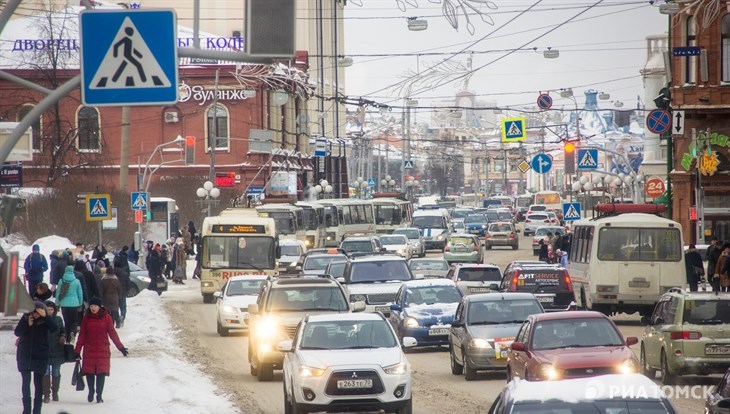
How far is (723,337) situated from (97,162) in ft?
188

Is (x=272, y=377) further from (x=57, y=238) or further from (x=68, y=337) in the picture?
(x=57, y=238)

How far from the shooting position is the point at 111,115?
83.1 m

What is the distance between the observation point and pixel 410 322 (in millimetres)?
27359

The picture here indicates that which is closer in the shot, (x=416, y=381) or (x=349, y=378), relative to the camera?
(x=349, y=378)

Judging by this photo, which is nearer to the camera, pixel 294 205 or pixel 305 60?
pixel 294 205

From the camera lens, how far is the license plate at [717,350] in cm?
2006

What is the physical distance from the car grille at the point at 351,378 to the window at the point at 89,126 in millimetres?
62641

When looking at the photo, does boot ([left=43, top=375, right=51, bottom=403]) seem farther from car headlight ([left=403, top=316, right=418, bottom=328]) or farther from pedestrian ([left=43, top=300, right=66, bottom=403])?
car headlight ([left=403, top=316, right=418, bottom=328])

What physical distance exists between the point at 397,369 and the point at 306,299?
6994 millimetres

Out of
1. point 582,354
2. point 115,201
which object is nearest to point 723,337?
point 582,354

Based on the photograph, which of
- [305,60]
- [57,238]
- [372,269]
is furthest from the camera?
[305,60]

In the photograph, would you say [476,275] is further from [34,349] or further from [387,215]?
[387,215]

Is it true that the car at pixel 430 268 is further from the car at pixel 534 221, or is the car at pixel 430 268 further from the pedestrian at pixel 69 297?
the car at pixel 534 221

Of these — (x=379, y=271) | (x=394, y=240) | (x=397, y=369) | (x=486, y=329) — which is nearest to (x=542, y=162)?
(x=394, y=240)
